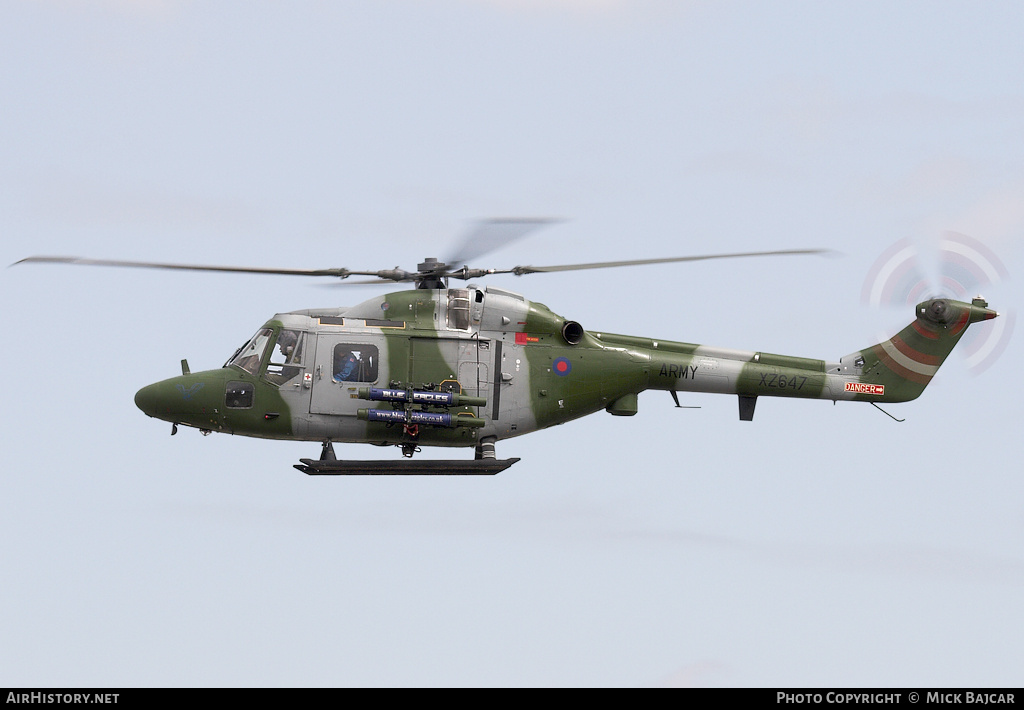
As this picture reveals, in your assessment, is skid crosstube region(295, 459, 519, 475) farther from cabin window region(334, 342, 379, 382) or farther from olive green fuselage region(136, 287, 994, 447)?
cabin window region(334, 342, 379, 382)

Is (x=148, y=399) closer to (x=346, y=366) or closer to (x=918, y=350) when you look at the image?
(x=346, y=366)

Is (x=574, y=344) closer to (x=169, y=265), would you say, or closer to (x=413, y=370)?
(x=413, y=370)

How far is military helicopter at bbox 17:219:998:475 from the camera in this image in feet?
116

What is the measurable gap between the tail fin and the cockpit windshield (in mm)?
12664

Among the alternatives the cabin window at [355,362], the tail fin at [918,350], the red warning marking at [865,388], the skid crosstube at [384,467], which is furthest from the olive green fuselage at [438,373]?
the tail fin at [918,350]

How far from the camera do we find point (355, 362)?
3553 cm

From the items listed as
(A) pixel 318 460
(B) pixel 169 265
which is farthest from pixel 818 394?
(B) pixel 169 265

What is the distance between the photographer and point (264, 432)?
117ft

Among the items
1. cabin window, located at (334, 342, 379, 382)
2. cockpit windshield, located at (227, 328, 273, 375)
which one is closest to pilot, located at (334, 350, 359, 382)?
cabin window, located at (334, 342, 379, 382)

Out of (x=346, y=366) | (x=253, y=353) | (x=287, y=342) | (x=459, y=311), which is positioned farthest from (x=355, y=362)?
(x=459, y=311)

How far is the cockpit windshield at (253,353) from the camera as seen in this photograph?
117 feet

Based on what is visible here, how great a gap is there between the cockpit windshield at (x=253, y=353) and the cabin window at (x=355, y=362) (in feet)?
4.97
